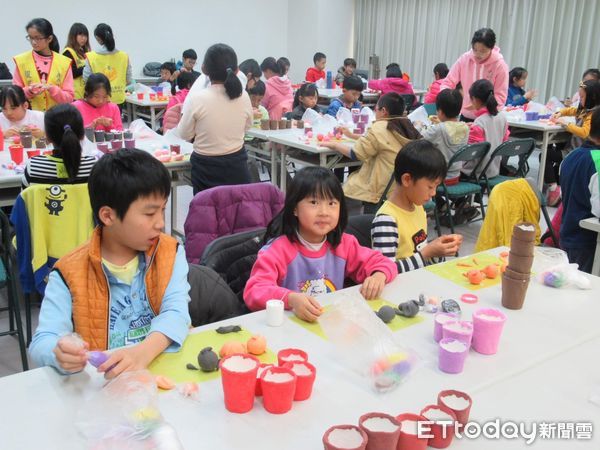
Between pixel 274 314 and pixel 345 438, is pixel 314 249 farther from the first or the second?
pixel 345 438

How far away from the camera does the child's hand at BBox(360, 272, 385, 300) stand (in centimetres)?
174

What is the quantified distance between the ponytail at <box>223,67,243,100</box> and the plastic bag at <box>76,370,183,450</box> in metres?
2.55

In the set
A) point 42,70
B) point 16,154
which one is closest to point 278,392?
point 16,154

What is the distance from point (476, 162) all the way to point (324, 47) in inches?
311

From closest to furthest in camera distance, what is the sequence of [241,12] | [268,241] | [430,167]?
[268,241] < [430,167] < [241,12]

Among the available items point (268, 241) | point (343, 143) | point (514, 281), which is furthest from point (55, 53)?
point (514, 281)

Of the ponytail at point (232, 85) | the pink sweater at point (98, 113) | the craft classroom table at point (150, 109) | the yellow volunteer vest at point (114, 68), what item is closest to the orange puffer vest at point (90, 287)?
the ponytail at point (232, 85)

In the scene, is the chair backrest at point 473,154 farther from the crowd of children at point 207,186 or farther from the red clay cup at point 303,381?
the red clay cup at point 303,381

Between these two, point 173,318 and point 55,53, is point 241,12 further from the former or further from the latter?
point 173,318

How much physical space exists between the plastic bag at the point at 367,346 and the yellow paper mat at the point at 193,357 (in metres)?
0.17

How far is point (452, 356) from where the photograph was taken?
1319 millimetres

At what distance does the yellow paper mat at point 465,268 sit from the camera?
189 cm

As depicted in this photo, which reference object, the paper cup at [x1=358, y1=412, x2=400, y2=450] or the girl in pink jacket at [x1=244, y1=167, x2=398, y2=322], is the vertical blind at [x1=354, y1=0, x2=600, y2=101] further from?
the paper cup at [x1=358, y1=412, x2=400, y2=450]

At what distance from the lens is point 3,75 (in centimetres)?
813
